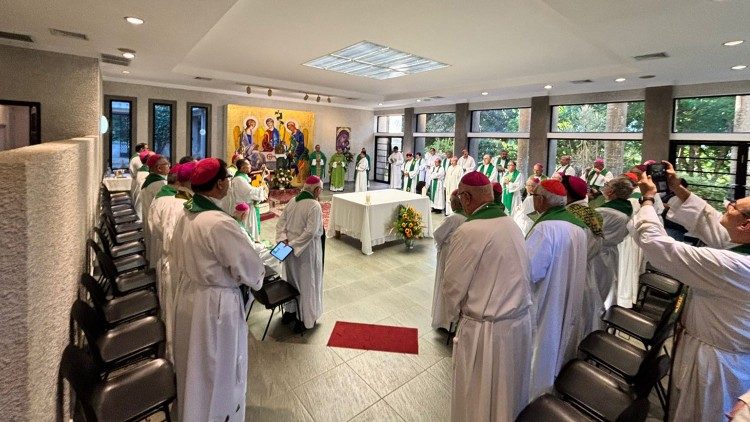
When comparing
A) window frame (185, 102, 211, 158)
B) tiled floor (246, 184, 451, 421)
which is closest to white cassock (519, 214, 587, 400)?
tiled floor (246, 184, 451, 421)

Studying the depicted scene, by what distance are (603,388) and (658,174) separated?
4.99 feet

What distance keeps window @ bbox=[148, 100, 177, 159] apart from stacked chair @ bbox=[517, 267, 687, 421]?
12236 millimetres

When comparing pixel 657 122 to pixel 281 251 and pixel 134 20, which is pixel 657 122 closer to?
pixel 281 251

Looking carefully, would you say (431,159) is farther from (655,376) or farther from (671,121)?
(655,376)

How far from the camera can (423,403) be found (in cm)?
298

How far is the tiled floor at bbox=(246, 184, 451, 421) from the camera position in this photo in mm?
2881

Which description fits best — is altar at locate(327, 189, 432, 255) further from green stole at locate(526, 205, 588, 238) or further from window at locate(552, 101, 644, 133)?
window at locate(552, 101, 644, 133)

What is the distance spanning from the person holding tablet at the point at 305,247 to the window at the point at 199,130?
9.79 meters

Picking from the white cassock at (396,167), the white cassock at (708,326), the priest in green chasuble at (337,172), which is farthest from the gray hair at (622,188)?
the priest in green chasuble at (337,172)

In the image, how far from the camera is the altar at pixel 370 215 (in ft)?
22.3

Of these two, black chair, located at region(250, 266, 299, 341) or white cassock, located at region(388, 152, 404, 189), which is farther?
white cassock, located at region(388, 152, 404, 189)

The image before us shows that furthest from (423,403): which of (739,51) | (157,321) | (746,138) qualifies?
(746,138)

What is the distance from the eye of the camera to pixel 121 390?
2.15 m

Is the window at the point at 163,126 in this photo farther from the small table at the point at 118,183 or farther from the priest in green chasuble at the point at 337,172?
the priest in green chasuble at the point at 337,172
